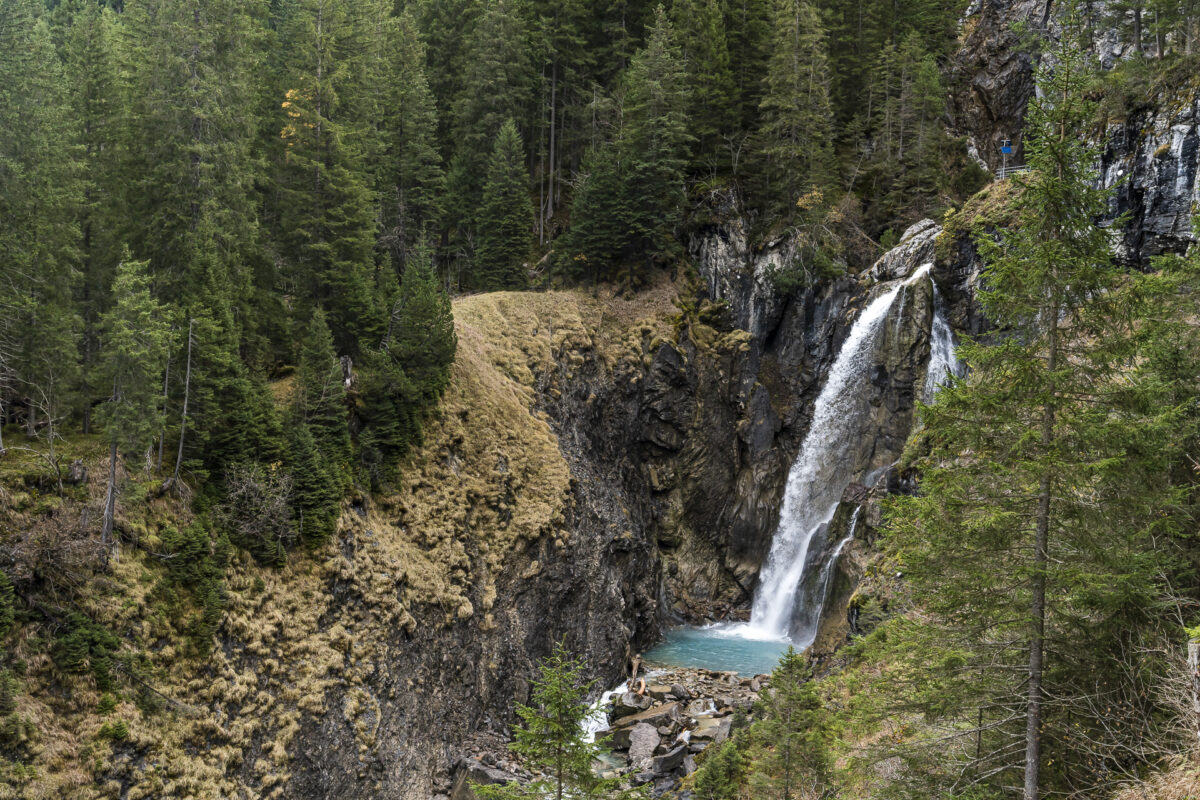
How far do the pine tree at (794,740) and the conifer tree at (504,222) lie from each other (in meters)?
28.4

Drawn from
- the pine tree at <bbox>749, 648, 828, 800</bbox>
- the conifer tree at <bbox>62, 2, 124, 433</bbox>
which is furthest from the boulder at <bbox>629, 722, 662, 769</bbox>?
the conifer tree at <bbox>62, 2, 124, 433</bbox>

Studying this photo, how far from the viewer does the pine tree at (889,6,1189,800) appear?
9.01m

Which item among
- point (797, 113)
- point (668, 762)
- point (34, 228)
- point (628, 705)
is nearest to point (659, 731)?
point (628, 705)

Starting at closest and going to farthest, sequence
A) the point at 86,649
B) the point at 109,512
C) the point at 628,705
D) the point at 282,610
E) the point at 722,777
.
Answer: the point at 86,649 < the point at 109,512 < the point at 722,777 < the point at 282,610 < the point at 628,705

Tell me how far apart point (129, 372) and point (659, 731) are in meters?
19.6

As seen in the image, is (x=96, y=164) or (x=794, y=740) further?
(x=96, y=164)

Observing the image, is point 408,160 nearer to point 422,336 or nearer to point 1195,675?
point 422,336

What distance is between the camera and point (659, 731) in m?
25.2

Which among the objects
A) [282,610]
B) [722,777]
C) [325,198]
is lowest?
[722,777]

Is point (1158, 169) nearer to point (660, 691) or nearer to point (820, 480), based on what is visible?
point (820, 480)

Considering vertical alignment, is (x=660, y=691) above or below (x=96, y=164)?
below

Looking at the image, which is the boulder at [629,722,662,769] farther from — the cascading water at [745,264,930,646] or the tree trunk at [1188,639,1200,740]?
the tree trunk at [1188,639,1200,740]

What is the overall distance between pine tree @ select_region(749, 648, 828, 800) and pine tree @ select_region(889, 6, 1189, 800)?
5575 millimetres

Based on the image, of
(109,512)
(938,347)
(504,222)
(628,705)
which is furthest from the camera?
(504,222)
